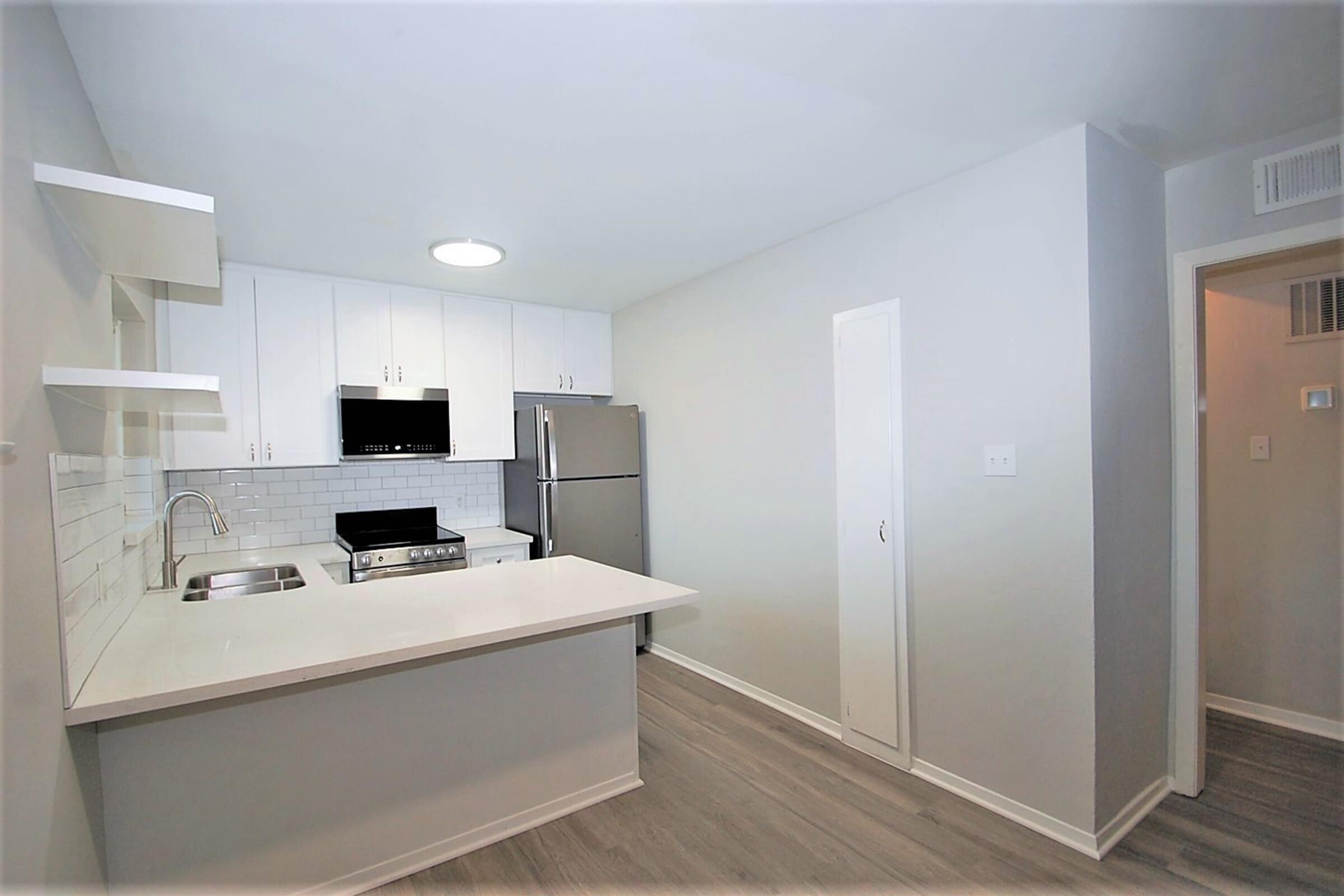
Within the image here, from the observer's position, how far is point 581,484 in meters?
3.91

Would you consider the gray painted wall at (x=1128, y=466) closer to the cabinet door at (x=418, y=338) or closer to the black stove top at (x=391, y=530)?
the black stove top at (x=391, y=530)

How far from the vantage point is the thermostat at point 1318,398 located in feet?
9.26

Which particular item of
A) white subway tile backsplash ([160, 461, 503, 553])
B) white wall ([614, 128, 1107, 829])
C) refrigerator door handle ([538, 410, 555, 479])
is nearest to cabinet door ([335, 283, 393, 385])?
white subway tile backsplash ([160, 461, 503, 553])

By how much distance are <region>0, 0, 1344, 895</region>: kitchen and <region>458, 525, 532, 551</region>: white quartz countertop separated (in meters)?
0.39

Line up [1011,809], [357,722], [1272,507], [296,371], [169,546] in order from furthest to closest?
1. [296,371]
2. [1272,507]
3. [169,546]
4. [1011,809]
5. [357,722]

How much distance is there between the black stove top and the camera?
11.0ft

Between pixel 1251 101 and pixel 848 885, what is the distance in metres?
2.68

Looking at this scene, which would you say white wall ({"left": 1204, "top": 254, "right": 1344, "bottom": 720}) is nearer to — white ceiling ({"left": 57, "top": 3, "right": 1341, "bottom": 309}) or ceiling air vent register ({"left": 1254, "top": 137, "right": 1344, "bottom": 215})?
ceiling air vent register ({"left": 1254, "top": 137, "right": 1344, "bottom": 215})

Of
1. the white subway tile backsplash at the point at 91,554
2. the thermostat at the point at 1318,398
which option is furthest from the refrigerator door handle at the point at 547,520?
the thermostat at the point at 1318,398

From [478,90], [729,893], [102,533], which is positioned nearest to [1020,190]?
[478,90]

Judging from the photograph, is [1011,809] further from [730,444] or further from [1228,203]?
[1228,203]

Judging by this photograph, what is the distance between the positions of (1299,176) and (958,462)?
1411 millimetres

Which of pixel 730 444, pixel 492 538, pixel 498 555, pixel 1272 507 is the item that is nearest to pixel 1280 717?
pixel 1272 507

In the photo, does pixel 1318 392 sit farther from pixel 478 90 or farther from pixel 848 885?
pixel 478 90
